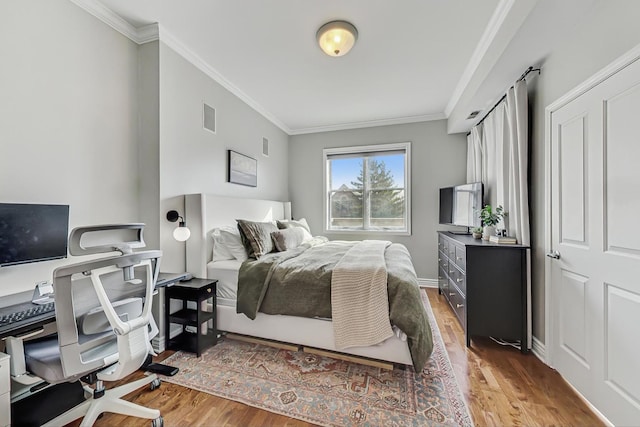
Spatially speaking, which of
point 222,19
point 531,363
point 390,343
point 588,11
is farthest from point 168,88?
point 531,363

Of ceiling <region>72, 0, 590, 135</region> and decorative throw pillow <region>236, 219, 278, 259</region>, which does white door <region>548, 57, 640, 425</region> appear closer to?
ceiling <region>72, 0, 590, 135</region>

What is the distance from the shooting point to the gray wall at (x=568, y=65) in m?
1.40

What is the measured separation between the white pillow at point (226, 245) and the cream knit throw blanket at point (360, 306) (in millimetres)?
1110

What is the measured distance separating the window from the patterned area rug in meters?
2.52

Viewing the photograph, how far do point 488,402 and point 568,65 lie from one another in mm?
2362

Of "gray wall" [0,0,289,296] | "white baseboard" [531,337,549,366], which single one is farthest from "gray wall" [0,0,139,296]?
"white baseboard" [531,337,549,366]

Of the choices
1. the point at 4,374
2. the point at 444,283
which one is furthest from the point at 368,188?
the point at 4,374

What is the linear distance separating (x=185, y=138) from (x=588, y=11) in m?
3.22

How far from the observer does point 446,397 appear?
1673mm

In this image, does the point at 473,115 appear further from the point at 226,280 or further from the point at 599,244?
the point at 226,280

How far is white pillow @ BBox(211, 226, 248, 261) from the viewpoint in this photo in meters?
2.62

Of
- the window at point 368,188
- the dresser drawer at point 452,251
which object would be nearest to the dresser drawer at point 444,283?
the dresser drawer at point 452,251

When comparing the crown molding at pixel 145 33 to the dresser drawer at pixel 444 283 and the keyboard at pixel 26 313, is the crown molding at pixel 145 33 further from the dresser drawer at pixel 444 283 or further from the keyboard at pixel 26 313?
the dresser drawer at pixel 444 283

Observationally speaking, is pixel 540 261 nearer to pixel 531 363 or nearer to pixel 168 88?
pixel 531 363
